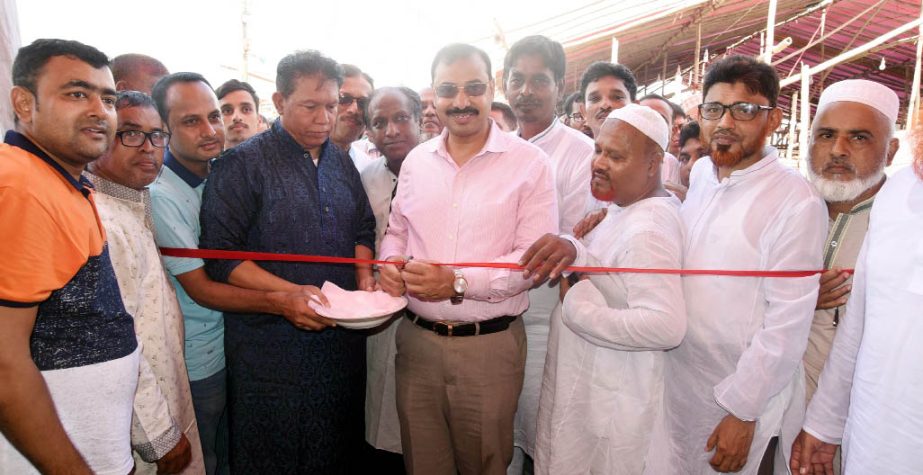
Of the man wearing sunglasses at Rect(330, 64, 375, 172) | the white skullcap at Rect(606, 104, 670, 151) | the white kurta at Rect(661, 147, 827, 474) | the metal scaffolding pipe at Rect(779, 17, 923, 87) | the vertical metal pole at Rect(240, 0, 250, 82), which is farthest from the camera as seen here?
the vertical metal pole at Rect(240, 0, 250, 82)

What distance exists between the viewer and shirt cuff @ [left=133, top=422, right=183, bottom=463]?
1.83m

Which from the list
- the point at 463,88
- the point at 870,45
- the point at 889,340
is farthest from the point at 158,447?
the point at 870,45

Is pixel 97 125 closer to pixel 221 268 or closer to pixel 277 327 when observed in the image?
pixel 221 268

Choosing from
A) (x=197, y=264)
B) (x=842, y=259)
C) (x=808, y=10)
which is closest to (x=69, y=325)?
(x=197, y=264)

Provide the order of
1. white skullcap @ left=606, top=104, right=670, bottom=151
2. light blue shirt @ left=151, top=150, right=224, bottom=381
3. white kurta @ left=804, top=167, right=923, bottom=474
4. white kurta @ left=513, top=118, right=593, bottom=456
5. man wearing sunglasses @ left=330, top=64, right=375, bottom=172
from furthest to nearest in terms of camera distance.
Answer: man wearing sunglasses @ left=330, top=64, right=375, bottom=172 → white kurta @ left=513, top=118, right=593, bottom=456 → light blue shirt @ left=151, top=150, right=224, bottom=381 → white skullcap @ left=606, top=104, right=670, bottom=151 → white kurta @ left=804, top=167, right=923, bottom=474

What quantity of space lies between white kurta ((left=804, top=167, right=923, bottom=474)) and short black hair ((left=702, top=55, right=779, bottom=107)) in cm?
66

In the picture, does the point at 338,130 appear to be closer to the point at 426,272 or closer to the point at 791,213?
the point at 426,272

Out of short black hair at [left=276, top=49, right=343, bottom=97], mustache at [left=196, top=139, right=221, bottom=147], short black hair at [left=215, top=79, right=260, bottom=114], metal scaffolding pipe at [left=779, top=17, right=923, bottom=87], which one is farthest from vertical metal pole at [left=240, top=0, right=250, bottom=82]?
metal scaffolding pipe at [left=779, top=17, right=923, bottom=87]

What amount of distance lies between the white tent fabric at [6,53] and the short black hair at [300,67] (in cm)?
114

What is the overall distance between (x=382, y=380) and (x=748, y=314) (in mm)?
2125

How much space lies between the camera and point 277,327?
2.43 metres

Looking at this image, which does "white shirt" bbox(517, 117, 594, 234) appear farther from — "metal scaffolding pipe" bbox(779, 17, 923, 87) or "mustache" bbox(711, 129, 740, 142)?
"metal scaffolding pipe" bbox(779, 17, 923, 87)

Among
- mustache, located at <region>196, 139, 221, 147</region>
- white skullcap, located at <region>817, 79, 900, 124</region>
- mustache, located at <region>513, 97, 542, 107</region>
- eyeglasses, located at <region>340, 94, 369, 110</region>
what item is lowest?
mustache, located at <region>196, 139, 221, 147</region>

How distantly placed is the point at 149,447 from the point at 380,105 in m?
2.27
